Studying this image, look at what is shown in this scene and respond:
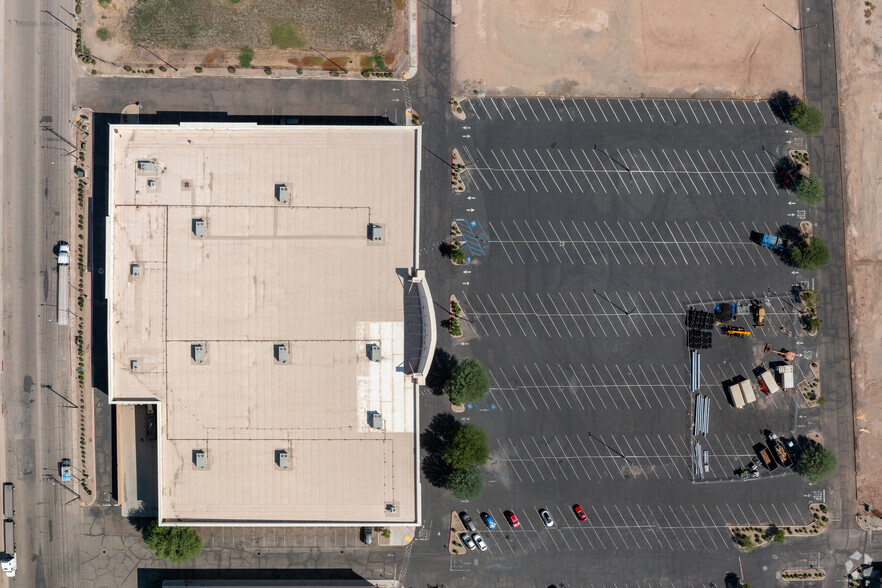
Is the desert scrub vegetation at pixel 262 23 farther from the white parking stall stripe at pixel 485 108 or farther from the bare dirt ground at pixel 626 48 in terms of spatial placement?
the white parking stall stripe at pixel 485 108

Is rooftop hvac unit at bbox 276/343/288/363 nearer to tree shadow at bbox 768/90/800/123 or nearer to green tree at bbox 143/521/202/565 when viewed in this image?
green tree at bbox 143/521/202/565

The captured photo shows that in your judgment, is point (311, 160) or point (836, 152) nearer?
point (311, 160)

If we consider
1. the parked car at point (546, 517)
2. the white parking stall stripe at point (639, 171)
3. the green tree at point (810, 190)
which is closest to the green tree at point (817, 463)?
the green tree at point (810, 190)

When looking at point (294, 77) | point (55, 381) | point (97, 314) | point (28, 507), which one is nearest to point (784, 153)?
point (294, 77)

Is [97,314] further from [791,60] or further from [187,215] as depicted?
[791,60]

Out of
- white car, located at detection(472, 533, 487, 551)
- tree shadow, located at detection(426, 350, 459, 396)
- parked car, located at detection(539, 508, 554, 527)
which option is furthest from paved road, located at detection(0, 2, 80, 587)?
parked car, located at detection(539, 508, 554, 527)

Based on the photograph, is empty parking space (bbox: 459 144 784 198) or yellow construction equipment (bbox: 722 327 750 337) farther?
empty parking space (bbox: 459 144 784 198)

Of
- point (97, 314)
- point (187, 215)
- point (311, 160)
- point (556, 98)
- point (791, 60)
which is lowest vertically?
point (97, 314)
